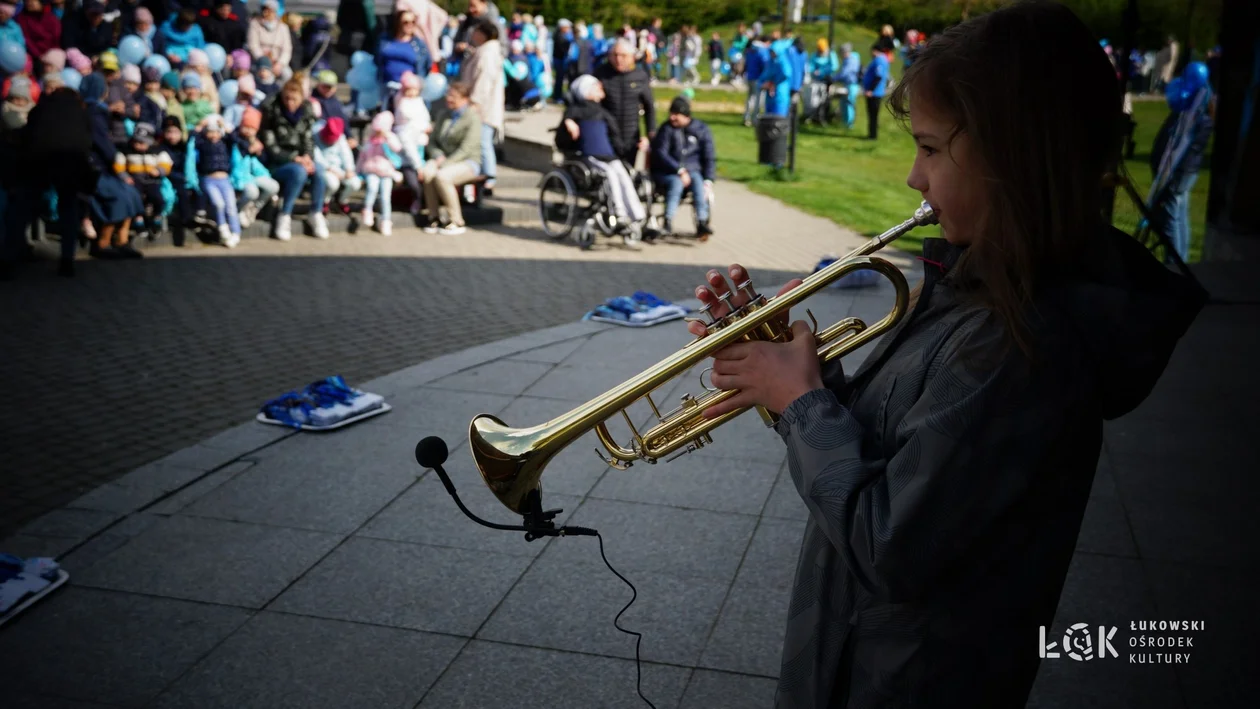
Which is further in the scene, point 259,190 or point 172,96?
point 259,190

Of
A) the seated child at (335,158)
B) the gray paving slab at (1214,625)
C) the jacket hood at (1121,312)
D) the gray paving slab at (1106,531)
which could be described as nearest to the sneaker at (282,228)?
the seated child at (335,158)

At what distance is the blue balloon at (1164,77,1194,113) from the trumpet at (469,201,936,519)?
10.3 meters

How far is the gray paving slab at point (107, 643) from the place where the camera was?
365 centimetres

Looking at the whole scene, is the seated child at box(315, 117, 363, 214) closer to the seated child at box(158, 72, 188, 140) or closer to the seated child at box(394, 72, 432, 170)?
the seated child at box(394, 72, 432, 170)

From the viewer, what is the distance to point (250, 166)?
12.4 meters

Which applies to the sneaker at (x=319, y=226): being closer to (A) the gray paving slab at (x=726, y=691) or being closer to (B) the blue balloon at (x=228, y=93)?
(B) the blue balloon at (x=228, y=93)

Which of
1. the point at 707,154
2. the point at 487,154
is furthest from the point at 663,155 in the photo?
the point at 487,154

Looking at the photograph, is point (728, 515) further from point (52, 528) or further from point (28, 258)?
point (28, 258)

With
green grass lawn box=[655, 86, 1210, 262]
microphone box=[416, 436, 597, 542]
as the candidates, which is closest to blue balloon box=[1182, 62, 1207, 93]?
green grass lawn box=[655, 86, 1210, 262]

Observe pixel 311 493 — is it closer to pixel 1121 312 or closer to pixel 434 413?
pixel 434 413

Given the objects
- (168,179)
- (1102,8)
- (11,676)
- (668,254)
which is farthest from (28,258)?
(1102,8)

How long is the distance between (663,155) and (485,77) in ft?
10.4

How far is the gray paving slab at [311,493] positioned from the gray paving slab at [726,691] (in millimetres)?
1908

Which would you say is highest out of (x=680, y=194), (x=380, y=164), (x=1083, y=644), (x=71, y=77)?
(x=71, y=77)
